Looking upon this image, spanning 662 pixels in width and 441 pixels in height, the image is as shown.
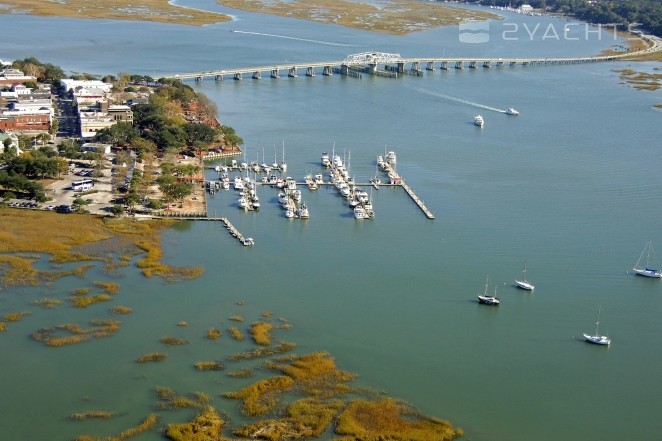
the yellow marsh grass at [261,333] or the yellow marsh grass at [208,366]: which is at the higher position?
the yellow marsh grass at [261,333]

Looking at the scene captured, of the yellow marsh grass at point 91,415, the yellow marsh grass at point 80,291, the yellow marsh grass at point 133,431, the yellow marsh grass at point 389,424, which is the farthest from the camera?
the yellow marsh grass at point 80,291

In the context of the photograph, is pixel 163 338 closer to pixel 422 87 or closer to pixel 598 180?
pixel 598 180

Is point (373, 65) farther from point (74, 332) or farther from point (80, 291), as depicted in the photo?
point (74, 332)

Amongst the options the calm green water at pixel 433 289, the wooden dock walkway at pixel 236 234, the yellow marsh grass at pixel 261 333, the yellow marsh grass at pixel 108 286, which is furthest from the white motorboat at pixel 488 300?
the yellow marsh grass at pixel 108 286

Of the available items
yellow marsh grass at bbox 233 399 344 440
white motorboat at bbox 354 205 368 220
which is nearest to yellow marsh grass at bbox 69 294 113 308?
yellow marsh grass at bbox 233 399 344 440

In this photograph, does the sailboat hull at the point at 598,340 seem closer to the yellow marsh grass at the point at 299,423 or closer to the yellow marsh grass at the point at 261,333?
the yellow marsh grass at the point at 299,423

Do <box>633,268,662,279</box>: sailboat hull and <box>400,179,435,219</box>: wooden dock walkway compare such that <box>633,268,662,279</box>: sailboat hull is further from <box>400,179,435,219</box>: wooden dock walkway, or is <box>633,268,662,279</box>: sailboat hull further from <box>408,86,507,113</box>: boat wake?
<box>408,86,507,113</box>: boat wake
